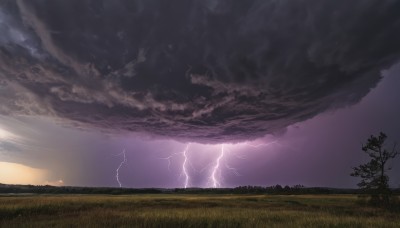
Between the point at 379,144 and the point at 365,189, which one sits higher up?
the point at 379,144

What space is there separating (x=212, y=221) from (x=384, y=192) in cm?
3255

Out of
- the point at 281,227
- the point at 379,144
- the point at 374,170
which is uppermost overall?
the point at 379,144

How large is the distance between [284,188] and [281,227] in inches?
5353

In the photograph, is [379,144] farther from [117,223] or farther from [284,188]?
[284,188]

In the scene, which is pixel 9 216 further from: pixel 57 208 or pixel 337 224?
pixel 337 224

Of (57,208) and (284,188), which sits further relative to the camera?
(284,188)

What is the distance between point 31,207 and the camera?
26703 mm

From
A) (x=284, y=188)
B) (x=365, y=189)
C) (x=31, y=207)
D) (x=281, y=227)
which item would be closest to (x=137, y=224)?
(x=281, y=227)

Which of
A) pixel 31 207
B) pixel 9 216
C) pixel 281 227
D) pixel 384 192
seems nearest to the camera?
pixel 281 227

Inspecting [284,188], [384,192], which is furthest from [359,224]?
[284,188]

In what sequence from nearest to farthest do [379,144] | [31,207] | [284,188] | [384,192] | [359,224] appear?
1. [359,224]
2. [31,207]
3. [384,192]
4. [379,144]
5. [284,188]

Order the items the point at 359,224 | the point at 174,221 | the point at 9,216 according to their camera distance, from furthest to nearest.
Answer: the point at 9,216
the point at 174,221
the point at 359,224

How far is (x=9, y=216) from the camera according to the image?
76.2ft

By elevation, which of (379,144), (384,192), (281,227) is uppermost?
(379,144)
